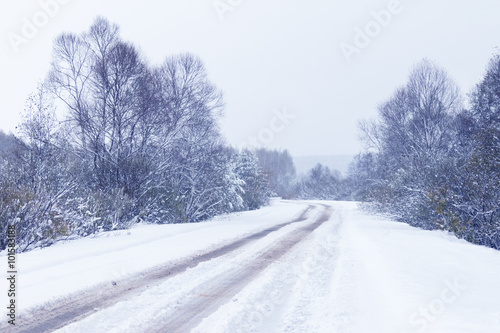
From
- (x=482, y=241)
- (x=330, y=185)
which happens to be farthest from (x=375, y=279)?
(x=330, y=185)

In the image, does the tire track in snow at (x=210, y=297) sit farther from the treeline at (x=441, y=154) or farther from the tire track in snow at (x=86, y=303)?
the treeline at (x=441, y=154)

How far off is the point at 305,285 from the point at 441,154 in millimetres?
22149

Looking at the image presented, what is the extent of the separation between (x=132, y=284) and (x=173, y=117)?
1639 cm

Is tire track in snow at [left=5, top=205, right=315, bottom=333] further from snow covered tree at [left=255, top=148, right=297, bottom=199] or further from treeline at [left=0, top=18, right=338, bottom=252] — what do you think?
snow covered tree at [left=255, top=148, right=297, bottom=199]

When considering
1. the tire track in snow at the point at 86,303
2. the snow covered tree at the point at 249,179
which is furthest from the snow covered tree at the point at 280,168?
the tire track in snow at the point at 86,303

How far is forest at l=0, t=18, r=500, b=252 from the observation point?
1276 cm

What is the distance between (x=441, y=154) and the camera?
2559cm

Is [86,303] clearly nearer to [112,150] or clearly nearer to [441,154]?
[112,150]

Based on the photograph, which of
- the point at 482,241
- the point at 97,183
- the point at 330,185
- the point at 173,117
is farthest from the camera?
the point at 330,185

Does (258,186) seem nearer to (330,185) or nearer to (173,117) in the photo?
(173,117)

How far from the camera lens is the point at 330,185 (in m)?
73.1

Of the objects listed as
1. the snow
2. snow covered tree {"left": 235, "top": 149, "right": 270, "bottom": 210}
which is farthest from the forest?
snow covered tree {"left": 235, "top": 149, "right": 270, "bottom": 210}

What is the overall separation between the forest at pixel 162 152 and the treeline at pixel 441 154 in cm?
7

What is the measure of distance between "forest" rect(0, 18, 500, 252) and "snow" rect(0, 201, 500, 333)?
7.34ft
